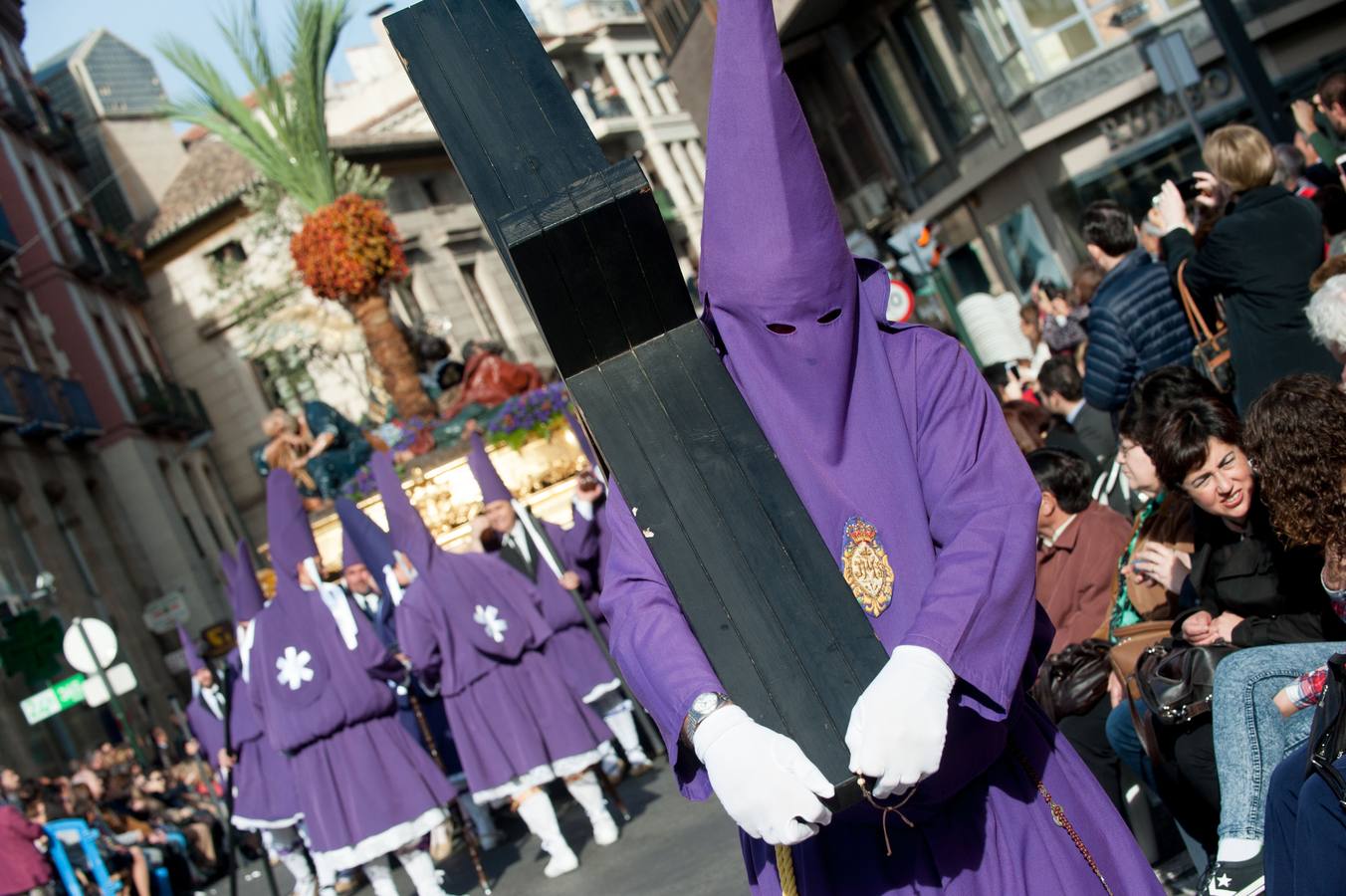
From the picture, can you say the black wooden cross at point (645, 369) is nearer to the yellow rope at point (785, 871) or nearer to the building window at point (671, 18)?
the yellow rope at point (785, 871)

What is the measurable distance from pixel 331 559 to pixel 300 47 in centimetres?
595

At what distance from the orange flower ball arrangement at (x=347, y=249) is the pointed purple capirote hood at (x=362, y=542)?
6.13 m

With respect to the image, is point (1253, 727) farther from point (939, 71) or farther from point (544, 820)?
point (939, 71)

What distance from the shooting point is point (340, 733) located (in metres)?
9.46

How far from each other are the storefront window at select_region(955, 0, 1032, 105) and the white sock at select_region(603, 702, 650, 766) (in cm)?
1592

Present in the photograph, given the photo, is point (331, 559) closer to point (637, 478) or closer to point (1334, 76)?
point (1334, 76)

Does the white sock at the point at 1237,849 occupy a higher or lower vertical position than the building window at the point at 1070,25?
lower

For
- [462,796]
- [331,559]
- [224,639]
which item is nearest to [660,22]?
[224,639]

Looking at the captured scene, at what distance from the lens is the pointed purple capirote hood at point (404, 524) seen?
9758 mm

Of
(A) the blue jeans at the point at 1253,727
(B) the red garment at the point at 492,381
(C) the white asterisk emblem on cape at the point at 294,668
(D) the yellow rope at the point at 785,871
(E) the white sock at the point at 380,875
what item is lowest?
(E) the white sock at the point at 380,875

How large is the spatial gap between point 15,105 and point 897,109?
64.2 feet

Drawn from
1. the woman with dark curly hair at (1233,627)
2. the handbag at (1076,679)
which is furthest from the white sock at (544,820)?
the woman with dark curly hair at (1233,627)

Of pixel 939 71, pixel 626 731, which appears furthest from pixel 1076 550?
pixel 939 71

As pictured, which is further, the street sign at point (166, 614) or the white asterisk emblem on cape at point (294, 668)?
the street sign at point (166, 614)
